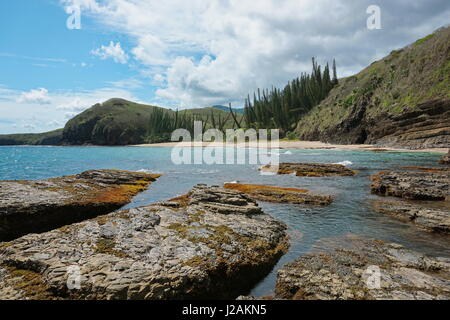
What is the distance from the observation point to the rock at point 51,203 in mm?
10180

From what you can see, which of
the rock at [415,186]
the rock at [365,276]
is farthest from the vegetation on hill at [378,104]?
the rock at [365,276]

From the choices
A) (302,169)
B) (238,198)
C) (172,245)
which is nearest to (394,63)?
(302,169)

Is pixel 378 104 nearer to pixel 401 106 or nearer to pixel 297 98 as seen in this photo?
pixel 401 106

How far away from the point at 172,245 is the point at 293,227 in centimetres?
581

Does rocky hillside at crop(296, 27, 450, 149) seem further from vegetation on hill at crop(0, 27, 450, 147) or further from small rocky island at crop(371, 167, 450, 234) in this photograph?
small rocky island at crop(371, 167, 450, 234)

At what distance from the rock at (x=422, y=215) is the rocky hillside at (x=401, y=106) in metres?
42.5

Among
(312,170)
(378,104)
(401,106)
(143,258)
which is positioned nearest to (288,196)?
(143,258)

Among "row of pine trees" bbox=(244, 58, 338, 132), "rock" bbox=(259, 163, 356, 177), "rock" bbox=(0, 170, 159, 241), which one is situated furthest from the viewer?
"row of pine trees" bbox=(244, 58, 338, 132)

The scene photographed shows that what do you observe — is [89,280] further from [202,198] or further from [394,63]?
[394,63]

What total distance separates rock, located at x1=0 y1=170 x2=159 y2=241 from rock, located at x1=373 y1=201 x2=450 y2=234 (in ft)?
47.4

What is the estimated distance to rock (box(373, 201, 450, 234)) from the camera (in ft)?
32.4

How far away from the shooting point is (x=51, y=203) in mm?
11508

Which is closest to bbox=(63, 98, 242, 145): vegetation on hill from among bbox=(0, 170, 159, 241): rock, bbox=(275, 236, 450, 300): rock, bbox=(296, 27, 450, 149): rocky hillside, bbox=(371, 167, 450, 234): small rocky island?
bbox=(296, 27, 450, 149): rocky hillside
